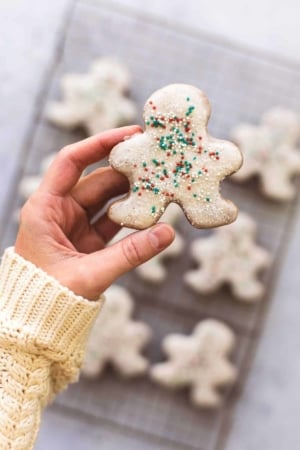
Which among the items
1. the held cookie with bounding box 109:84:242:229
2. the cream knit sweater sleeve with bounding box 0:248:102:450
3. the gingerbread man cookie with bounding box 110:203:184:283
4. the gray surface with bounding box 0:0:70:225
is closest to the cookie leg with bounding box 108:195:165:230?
the held cookie with bounding box 109:84:242:229

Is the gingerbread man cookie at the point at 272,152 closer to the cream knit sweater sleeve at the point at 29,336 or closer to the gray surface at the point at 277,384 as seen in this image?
the gray surface at the point at 277,384

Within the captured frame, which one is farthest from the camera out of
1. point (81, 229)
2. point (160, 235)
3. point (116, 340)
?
point (116, 340)

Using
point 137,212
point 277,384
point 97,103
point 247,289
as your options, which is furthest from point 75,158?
point 277,384

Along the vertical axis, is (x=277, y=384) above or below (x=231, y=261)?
below

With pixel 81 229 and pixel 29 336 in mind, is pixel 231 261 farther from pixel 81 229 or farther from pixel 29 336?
pixel 29 336

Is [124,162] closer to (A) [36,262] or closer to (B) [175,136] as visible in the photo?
(B) [175,136]

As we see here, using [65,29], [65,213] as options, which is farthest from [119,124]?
[65,213]

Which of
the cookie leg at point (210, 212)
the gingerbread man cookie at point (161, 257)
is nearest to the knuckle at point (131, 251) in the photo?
the cookie leg at point (210, 212)
